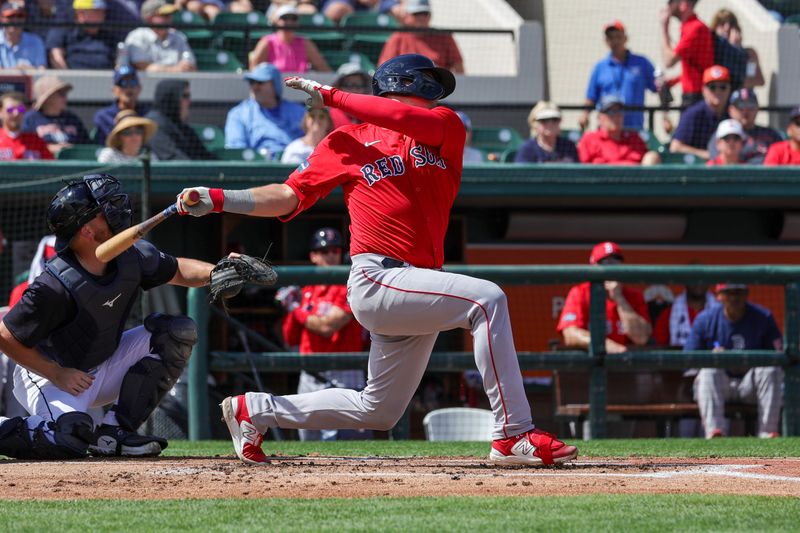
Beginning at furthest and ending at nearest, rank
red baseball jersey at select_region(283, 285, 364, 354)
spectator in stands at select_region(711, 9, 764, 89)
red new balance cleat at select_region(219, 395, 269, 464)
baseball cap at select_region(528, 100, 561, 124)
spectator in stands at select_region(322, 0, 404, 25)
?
spectator in stands at select_region(322, 0, 404, 25)
spectator in stands at select_region(711, 9, 764, 89)
baseball cap at select_region(528, 100, 561, 124)
red baseball jersey at select_region(283, 285, 364, 354)
red new balance cleat at select_region(219, 395, 269, 464)

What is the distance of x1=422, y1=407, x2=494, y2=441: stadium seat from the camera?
27.8 ft

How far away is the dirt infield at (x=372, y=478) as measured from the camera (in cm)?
437

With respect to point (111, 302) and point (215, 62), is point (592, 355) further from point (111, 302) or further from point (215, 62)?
point (215, 62)

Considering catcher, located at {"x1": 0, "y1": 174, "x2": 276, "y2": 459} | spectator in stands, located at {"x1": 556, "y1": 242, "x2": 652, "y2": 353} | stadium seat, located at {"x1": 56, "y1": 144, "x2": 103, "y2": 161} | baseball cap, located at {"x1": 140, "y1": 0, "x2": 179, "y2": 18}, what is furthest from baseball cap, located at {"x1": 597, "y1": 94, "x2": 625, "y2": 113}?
catcher, located at {"x1": 0, "y1": 174, "x2": 276, "y2": 459}

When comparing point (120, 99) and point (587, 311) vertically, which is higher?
point (120, 99)

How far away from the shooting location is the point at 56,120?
1052cm

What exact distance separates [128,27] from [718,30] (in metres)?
5.60

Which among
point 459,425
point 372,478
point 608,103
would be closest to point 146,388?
point 372,478

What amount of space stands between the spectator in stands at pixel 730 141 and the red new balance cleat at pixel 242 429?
6.19 meters

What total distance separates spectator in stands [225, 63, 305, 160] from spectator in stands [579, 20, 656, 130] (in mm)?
2946

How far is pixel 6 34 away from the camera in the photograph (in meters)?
11.4

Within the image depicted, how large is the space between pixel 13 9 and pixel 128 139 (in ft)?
8.87

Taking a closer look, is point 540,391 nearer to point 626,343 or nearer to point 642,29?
point 626,343

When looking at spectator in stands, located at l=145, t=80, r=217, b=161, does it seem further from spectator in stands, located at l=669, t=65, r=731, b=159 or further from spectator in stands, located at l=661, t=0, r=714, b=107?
spectator in stands, located at l=661, t=0, r=714, b=107
